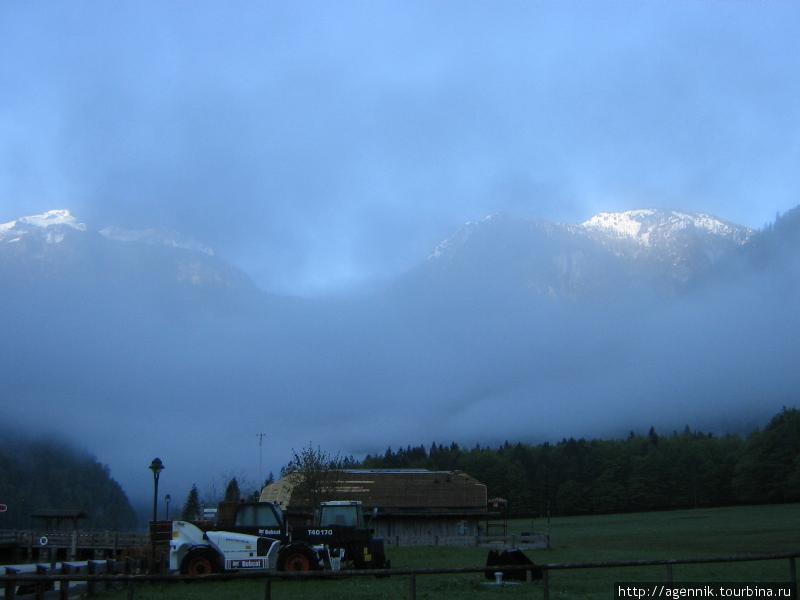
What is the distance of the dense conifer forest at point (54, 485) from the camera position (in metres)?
141

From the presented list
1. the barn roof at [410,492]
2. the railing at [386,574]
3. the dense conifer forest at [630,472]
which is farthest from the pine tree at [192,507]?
the railing at [386,574]

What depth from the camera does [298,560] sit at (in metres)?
22.3

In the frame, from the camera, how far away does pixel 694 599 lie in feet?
44.2

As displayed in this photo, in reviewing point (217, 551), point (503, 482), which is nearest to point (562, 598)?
point (217, 551)

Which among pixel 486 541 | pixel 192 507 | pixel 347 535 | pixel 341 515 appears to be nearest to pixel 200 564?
pixel 347 535

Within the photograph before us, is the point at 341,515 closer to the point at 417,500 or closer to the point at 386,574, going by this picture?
the point at 386,574

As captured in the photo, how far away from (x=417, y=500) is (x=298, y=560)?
192ft

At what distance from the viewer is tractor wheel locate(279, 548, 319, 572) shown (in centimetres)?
2223

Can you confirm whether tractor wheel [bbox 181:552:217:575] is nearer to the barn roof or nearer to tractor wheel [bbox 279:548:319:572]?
tractor wheel [bbox 279:548:319:572]

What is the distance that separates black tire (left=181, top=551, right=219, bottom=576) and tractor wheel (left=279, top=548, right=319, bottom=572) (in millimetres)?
1906

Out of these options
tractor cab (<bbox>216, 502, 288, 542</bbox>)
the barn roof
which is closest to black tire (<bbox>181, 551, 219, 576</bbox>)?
tractor cab (<bbox>216, 502, 288, 542</bbox>)

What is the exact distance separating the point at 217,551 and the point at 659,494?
442ft

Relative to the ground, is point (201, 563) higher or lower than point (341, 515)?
lower

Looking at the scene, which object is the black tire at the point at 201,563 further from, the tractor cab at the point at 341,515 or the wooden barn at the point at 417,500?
the wooden barn at the point at 417,500
